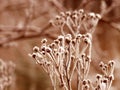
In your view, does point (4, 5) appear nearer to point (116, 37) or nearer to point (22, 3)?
point (22, 3)

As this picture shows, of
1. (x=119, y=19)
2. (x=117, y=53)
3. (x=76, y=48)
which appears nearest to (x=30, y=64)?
(x=117, y=53)

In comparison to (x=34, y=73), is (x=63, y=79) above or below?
below

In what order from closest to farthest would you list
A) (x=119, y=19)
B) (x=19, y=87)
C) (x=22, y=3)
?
1. (x=119, y=19)
2. (x=22, y=3)
3. (x=19, y=87)

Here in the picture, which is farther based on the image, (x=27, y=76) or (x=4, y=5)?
(x=27, y=76)

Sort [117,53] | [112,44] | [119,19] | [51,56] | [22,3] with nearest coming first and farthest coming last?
[51,56]
[119,19]
[22,3]
[117,53]
[112,44]

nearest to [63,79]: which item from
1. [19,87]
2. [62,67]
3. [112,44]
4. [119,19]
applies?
[62,67]

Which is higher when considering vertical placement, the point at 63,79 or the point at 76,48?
the point at 76,48

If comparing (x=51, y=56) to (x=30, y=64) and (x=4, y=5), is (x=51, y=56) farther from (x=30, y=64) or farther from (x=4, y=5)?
(x=30, y=64)

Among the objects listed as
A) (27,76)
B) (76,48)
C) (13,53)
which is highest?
(13,53)

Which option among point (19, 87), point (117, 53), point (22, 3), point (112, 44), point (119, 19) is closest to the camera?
point (119, 19)
